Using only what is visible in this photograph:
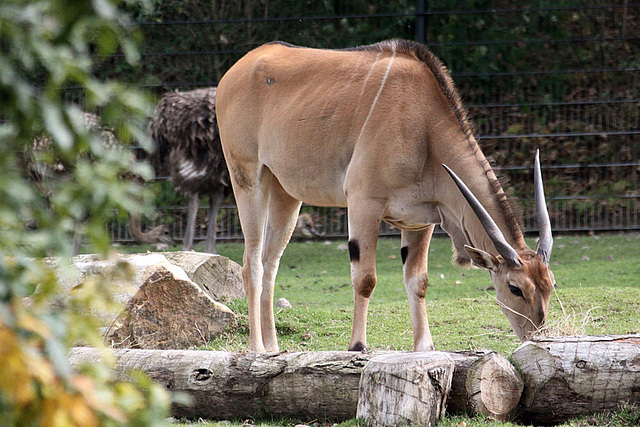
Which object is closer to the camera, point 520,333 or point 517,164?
point 520,333

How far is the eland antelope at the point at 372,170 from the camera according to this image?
501 centimetres

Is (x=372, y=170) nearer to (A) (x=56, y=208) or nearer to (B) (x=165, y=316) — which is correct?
(B) (x=165, y=316)

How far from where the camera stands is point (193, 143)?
949 cm

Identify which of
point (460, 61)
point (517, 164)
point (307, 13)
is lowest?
point (517, 164)

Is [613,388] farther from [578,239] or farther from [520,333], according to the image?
[578,239]

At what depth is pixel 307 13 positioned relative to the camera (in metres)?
Result: 13.1

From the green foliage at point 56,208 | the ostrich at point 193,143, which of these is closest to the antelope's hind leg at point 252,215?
the ostrich at point 193,143

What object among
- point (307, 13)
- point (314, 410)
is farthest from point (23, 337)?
point (307, 13)

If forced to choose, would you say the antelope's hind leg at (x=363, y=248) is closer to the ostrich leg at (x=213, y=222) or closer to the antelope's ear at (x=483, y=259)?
the antelope's ear at (x=483, y=259)

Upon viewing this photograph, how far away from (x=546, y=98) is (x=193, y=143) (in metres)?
5.56

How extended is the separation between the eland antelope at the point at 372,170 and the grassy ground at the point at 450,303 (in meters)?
0.45

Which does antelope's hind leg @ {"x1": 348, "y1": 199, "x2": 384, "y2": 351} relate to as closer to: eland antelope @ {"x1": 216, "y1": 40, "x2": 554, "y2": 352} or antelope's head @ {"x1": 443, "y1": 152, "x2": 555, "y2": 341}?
eland antelope @ {"x1": 216, "y1": 40, "x2": 554, "y2": 352}

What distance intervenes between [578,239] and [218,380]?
26.4 feet

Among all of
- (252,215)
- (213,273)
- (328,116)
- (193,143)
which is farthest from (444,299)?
(193,143)
